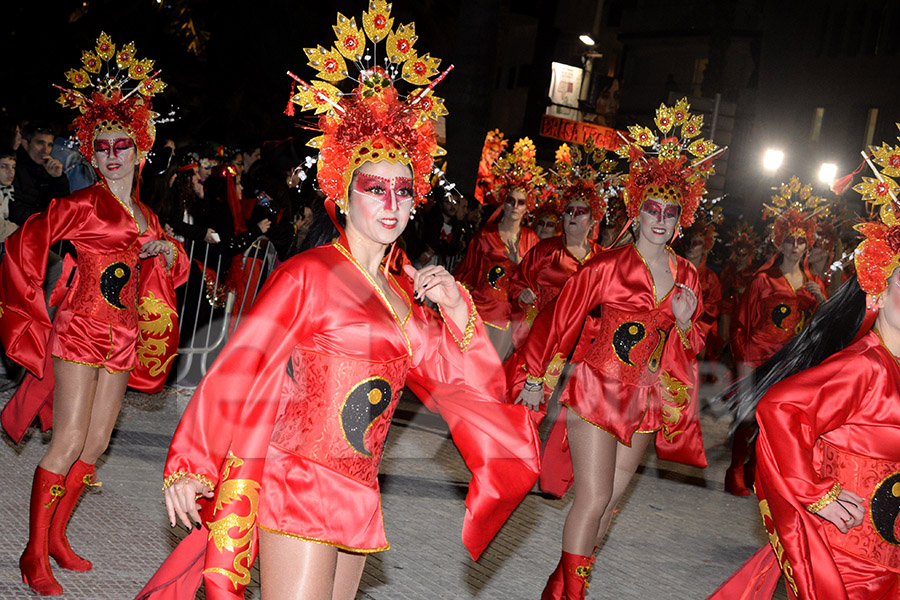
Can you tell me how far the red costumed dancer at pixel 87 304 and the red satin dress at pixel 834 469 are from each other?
312 cm

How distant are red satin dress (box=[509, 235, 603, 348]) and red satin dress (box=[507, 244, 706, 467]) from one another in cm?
388

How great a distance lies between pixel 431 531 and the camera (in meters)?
6.02

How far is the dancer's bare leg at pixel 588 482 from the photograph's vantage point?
4.95 m

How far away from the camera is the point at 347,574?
3.25m

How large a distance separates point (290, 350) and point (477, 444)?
2.63ft

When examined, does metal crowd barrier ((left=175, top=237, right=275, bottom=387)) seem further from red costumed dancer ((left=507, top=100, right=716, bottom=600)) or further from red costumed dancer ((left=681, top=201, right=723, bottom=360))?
red costumed dancer ((left=681, top=201, right=723, bottom=360))

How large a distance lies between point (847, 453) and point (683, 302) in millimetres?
2046

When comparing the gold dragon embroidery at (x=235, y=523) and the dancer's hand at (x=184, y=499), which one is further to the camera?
the gold dragon embroidery at (x=235, y=523)

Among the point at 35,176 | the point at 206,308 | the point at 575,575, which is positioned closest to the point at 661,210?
the point at 575,575

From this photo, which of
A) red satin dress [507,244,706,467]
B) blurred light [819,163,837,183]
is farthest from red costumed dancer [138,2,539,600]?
blurred light [819,163,837,183]

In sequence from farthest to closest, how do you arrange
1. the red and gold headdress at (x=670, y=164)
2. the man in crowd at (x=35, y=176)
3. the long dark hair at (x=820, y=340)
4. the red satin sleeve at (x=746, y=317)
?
the red satin sleeve at (x=746, y=317) → the man in crowd at (x=35, y=176) → the red and gold headdress at (x=670, y=164) → the long dark hair at (x=820, y=340)

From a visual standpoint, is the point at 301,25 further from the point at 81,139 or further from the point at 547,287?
the point at 81,139

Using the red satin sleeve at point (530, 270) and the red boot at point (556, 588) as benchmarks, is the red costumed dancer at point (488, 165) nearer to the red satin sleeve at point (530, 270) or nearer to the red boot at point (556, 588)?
the red satin sleeve at point (530, 270)

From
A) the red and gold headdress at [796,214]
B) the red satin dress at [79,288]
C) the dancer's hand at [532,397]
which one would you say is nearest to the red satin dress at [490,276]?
the red and gold headdress at [796,214]
